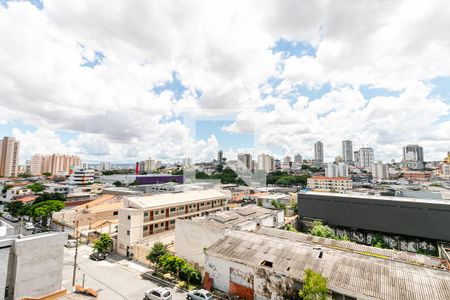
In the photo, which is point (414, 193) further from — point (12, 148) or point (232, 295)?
point (12, 148)

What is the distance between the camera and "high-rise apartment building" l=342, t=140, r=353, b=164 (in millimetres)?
167137

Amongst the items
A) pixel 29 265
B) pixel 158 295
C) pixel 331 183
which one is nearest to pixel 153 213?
pixel 158 295

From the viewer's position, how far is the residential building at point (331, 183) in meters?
73.0

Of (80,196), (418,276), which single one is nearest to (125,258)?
(418,276)

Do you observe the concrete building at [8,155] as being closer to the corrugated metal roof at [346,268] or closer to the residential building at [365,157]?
the corrugated metal roof at [346,268]

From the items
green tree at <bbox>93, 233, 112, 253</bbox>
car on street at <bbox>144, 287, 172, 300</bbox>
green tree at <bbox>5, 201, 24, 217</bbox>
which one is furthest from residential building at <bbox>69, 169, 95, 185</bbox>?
car on street at <bbox>144, 287, 172, 300</bbox>

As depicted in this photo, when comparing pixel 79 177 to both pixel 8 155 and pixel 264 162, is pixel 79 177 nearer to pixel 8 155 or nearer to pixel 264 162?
pixel 8 155

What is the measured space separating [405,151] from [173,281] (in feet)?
654

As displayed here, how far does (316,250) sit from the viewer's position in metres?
14.3

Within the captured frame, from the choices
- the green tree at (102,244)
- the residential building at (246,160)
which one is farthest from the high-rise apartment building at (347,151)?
the green tree at (102,244)

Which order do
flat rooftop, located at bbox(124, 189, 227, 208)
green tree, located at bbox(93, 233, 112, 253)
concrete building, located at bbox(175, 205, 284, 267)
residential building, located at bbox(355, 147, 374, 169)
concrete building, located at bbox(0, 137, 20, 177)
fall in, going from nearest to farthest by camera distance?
concrete building, located at bbox(175, 205, 284, 267) → green tree, located at bbox(93, 233, 112, 253) → flat rooftop, located at bbox(124, 189, 227, 208) → concrete building, located at bbox(0, 137, 20, 177) → residential building, located at bbox(355, 147, 374, 169)

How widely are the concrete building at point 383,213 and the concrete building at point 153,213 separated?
1439 centimetres

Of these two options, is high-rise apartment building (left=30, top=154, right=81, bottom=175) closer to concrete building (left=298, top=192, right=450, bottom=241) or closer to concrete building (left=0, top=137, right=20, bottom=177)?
concrete building (left=0, top=137, right=20, bottom=177)

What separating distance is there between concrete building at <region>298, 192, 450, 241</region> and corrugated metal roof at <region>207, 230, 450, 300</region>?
1648cm
